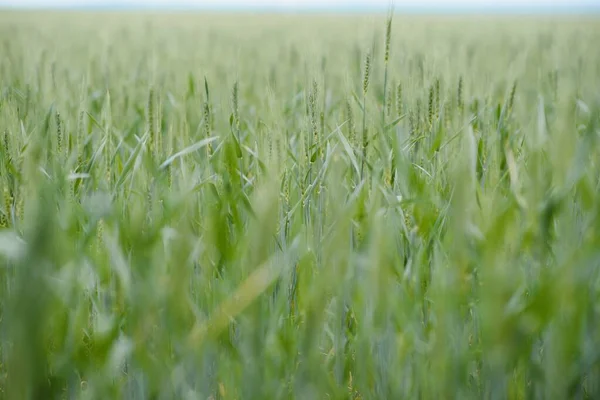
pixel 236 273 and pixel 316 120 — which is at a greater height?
pixel 316 120

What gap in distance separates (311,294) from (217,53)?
2697mm

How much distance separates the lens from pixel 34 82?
182cm

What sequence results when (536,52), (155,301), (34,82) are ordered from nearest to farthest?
1. (155,301)
2. (34,82)
3. (536,52)

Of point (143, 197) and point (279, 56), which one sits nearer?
point (143, 197)

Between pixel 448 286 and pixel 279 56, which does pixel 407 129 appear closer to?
pixel 448 286

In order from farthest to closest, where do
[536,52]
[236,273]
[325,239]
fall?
[536,52] → [325,239] → [236,273]

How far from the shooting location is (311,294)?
1.99 feet

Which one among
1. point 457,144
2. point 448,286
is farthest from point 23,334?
point 457,144

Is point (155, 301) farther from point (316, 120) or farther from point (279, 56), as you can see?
point (279, 56)

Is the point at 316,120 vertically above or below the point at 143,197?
above

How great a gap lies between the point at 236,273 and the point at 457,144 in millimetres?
780

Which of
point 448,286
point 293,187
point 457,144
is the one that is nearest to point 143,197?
point 293,187

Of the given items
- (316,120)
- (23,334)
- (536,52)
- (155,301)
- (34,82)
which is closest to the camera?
(23,334)

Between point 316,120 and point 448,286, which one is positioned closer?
point 448,286
